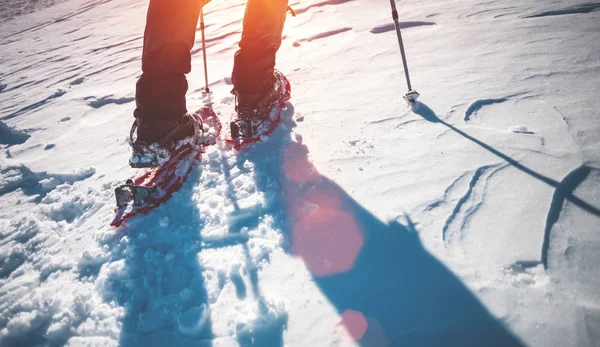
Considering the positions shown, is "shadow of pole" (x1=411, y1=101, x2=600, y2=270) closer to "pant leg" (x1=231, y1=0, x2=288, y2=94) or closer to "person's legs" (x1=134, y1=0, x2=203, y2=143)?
"pant leg" (x1=231, y1=0, x2=288, y2=94)

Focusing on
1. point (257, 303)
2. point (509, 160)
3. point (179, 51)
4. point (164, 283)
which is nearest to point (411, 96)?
point (509, 160)

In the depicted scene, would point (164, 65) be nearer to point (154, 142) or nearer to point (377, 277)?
point (154, 142)

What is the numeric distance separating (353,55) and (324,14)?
235cm

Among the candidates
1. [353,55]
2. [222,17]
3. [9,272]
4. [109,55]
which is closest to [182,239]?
[9,272]

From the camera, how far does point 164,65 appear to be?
1.59 meters

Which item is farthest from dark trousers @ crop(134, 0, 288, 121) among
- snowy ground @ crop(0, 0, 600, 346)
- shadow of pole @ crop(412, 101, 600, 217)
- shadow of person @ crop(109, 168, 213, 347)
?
shadow of pole @ crop(412, 101, 600, 217)

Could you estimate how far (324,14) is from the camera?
4.83 m

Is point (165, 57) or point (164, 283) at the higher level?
point (165, 57)

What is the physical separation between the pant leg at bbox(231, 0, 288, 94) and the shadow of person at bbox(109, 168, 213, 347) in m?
1.01

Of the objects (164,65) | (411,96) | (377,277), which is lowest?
(377,277)

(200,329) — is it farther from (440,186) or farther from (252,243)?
(440,186)

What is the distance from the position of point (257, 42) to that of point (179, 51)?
1.86 feet

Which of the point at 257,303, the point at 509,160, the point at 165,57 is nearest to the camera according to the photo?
the point at 257,303

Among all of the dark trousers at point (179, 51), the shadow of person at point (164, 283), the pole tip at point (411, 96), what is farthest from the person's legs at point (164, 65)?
the pole tip at point (411, 96)
